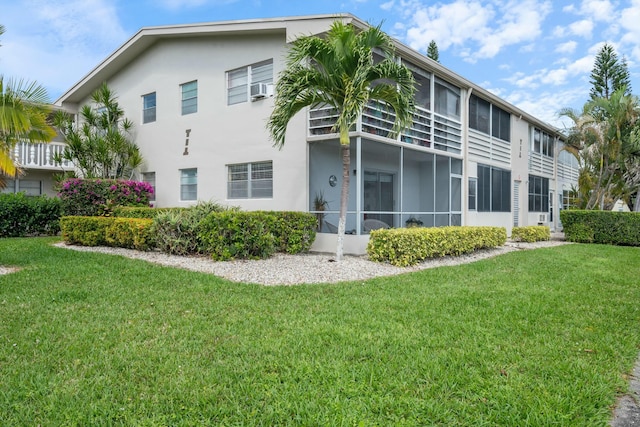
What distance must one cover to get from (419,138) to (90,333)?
33.8ft

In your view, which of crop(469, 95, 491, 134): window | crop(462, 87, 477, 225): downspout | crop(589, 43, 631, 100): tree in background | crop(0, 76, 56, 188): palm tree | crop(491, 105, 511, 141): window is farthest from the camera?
crop(589, 43, 631, 100): tree in background

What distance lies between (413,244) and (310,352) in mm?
5861

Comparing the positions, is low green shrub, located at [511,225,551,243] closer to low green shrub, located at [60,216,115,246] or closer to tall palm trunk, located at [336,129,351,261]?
tall palm trunk, located at [336,129,351,261]

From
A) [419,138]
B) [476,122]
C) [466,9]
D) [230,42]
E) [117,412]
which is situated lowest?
[117,412]

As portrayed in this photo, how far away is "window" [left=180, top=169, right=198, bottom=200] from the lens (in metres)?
13.6

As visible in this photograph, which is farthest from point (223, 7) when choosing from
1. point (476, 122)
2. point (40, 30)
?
point (476, 122)

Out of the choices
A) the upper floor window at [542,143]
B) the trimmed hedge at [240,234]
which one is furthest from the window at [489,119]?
the trimmed hedge at [240,234]

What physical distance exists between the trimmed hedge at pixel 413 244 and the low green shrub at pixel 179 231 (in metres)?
4.01

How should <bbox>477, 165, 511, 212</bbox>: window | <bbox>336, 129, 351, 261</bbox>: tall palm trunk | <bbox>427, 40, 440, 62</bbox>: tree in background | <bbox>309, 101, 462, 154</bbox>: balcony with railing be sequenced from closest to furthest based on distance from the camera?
<bbox>336, 129, 351, 261</bbox>: tall palm trunk, <bbox>309, 101, 462, 154</bbox>: balcony with railing, <bbox>477, 165, 511, 212</bbox>: window, <bbox>427, 40, 440, 62</bbox>: tree in background

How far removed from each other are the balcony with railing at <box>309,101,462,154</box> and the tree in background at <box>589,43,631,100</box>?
74.1ft

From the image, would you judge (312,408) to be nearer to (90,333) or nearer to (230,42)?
(90,333)

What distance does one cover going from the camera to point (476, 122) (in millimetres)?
15742

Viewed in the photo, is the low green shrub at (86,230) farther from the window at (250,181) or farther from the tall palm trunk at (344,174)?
the tall palm trunk at (344,174)

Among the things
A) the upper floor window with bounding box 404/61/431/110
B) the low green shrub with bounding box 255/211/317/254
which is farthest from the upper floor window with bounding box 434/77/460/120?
the low green shrub with bounding box 255/211/317/254
